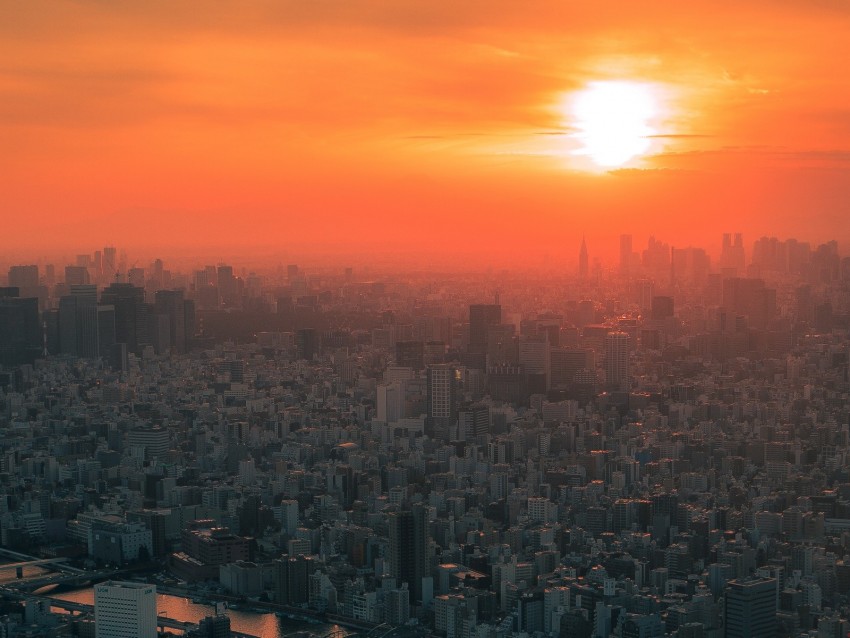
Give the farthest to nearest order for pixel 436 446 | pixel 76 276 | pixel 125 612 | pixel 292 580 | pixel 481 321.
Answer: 1. pixel 76 276
2. pixel 481 321
3. pixel 436 446
4. pixel 292 580
5. pixel 125 612

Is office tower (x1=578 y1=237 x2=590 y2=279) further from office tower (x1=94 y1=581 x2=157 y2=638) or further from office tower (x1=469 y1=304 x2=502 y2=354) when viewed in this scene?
office tower (x1=94 y1=581 x2=157 y2=638)

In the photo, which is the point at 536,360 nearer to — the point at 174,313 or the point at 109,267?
the point at 174,313

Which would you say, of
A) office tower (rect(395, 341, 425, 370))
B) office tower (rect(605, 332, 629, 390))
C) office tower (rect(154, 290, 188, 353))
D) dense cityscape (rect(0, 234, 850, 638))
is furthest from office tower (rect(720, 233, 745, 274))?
office tower (rect(154, 290, 188, 353))

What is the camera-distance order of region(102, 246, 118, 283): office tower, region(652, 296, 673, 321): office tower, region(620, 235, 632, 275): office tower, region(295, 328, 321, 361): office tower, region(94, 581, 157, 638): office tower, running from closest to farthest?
region(94, 581, 157, 638): office tower → region(620, 235, 632, 275): office tower → region(652, 296, 673, 321): office tower → region(295, 328, 321, 361): office tower → region(102, 246, 118, 283): office tower

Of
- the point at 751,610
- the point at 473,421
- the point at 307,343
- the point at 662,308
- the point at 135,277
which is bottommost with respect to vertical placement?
the point at 751,610

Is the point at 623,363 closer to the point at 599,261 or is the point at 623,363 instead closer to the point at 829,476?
the point at 599,261

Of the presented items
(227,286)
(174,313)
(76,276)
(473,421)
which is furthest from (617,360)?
(76,276)

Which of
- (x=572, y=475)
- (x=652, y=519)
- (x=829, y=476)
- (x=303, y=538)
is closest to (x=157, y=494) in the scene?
(x=303, y=538)
